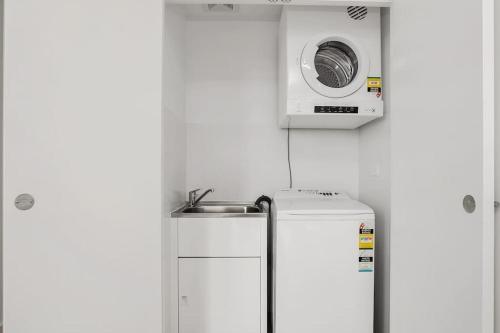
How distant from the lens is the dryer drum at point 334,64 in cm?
175

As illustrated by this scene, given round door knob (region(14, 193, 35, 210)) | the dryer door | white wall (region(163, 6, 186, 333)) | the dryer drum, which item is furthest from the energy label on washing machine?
round door knob (region(14, 193, 35, 210))

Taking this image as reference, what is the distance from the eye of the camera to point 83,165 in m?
1.30

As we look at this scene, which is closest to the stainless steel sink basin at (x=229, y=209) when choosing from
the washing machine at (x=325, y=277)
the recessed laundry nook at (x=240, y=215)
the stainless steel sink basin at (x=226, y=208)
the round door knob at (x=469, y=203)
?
the stainless steel sink basin at (x=226, y=208)

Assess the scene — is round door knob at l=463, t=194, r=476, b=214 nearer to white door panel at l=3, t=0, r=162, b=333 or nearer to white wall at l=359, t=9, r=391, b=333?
white wall at l=359, t=9, r=391, b=333

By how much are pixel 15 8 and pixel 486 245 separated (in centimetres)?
230

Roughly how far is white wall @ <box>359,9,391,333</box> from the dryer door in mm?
198

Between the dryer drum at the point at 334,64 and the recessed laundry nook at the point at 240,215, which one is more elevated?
the dryer drum at the point at 334,64

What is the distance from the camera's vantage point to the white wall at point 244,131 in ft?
7.09

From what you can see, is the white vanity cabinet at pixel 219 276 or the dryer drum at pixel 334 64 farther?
the dryer drum at pixel 334 64

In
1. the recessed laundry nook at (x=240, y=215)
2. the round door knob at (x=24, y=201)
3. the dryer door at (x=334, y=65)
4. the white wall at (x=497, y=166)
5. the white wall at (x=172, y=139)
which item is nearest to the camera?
the white wall at (x=497, y=166)

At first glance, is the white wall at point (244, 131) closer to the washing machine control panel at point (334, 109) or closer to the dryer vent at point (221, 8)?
the dryer vent at point (221, 8)

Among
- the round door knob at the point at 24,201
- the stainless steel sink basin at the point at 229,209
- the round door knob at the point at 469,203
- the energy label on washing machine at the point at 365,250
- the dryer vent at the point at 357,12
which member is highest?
the dryer vent at the point at 357,12

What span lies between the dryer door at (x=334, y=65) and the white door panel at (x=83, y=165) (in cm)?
94

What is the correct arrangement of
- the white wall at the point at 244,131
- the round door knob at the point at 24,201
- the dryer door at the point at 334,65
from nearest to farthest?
the round door knob at the point at 24,201, the dryer door at the point at 334,65, the white wall at the point at 244,131
